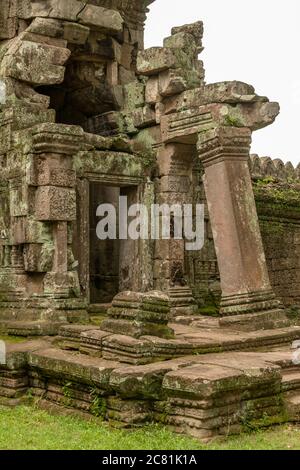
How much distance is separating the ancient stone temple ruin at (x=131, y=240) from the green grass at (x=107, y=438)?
0.60 ft

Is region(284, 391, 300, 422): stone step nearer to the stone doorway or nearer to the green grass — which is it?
the green grass

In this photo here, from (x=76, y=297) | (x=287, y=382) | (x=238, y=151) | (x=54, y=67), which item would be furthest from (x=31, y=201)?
(x=287, y=382)

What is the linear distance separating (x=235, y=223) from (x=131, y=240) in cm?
239

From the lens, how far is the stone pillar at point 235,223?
9.65 metres

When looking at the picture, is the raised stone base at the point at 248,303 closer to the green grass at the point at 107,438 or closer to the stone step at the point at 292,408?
the stone step at the point at 292,408

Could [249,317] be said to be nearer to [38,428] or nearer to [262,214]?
[38,428]

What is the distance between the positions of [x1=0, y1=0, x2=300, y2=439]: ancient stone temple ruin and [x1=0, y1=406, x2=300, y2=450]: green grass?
183mm

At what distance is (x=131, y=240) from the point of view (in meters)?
11.6

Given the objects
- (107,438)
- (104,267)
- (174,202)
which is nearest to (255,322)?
(174,202)

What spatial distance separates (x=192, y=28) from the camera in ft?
37.7

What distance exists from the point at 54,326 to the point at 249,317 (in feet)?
8.83

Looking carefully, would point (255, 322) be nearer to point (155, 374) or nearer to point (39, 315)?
point (155, 374)

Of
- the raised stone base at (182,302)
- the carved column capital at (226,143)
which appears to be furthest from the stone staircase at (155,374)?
the carved column capital at (226,143)

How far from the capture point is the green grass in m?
6.02
